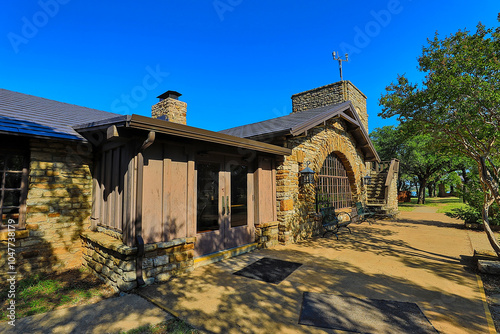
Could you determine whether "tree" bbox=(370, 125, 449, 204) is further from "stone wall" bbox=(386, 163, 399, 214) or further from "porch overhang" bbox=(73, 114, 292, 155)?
"porch overhang" bbox=(73, 114, 292, 155)

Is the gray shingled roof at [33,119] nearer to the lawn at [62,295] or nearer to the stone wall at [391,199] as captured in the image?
the lawn at [62,295]

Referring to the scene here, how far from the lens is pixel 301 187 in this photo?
7.34m

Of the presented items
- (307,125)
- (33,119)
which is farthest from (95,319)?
(307,125)

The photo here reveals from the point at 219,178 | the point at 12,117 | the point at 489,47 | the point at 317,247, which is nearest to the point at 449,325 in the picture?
the point at 317,247

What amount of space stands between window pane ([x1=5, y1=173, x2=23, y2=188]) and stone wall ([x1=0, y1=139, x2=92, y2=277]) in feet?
0.91

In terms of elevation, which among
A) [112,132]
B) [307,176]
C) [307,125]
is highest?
[307,125]

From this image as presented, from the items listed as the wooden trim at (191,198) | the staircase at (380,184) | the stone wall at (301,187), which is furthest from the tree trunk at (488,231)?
the staircase at (380,184)

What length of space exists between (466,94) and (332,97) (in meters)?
13.1

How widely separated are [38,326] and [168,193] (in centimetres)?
233

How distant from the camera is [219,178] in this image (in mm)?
5488

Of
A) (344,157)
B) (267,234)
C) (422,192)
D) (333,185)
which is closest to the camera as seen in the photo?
(267,234)

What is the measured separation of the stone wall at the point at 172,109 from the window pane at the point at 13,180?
15.0 feet

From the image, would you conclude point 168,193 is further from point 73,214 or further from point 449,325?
point 449,325

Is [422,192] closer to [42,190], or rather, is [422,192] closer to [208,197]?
[208,197]
